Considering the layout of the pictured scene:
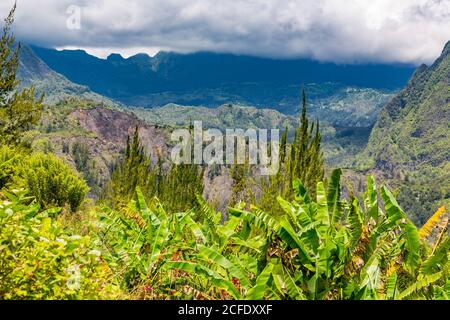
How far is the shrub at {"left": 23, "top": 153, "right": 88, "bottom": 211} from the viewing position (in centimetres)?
2064

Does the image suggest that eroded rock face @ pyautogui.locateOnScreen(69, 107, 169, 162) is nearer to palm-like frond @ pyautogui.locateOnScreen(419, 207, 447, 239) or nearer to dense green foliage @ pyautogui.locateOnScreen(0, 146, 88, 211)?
dense green foliage @ pyautogui.locateOnScreen(0, 146, 88, 211)

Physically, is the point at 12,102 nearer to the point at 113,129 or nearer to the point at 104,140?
the point at 104,140

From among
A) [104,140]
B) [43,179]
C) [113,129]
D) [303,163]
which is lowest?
[104,140]

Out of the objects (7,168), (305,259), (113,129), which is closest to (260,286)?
(305,259)

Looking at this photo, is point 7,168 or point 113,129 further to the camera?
point 113,129

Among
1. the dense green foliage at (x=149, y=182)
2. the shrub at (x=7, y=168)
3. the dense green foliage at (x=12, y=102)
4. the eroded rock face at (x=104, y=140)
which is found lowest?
the eroded rock face at (x=104, y=140)

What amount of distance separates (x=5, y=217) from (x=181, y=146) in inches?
919

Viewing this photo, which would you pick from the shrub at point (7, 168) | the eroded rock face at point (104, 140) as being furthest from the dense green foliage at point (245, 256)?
the eroded rock face at point (104, 140)

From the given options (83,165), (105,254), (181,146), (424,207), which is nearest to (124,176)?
(181,146)

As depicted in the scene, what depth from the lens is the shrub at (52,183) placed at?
20.6 meters

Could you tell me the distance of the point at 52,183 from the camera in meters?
22.1

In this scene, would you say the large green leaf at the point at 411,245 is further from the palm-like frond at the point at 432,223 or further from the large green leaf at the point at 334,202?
the large green leaf at the point at 334,202

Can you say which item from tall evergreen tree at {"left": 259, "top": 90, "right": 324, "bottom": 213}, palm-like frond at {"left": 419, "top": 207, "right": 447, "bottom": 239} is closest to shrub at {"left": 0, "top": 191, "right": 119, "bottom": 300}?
palm-like frond at {"left": 419, "top": 207, "right": 447, "bottom": 239}
